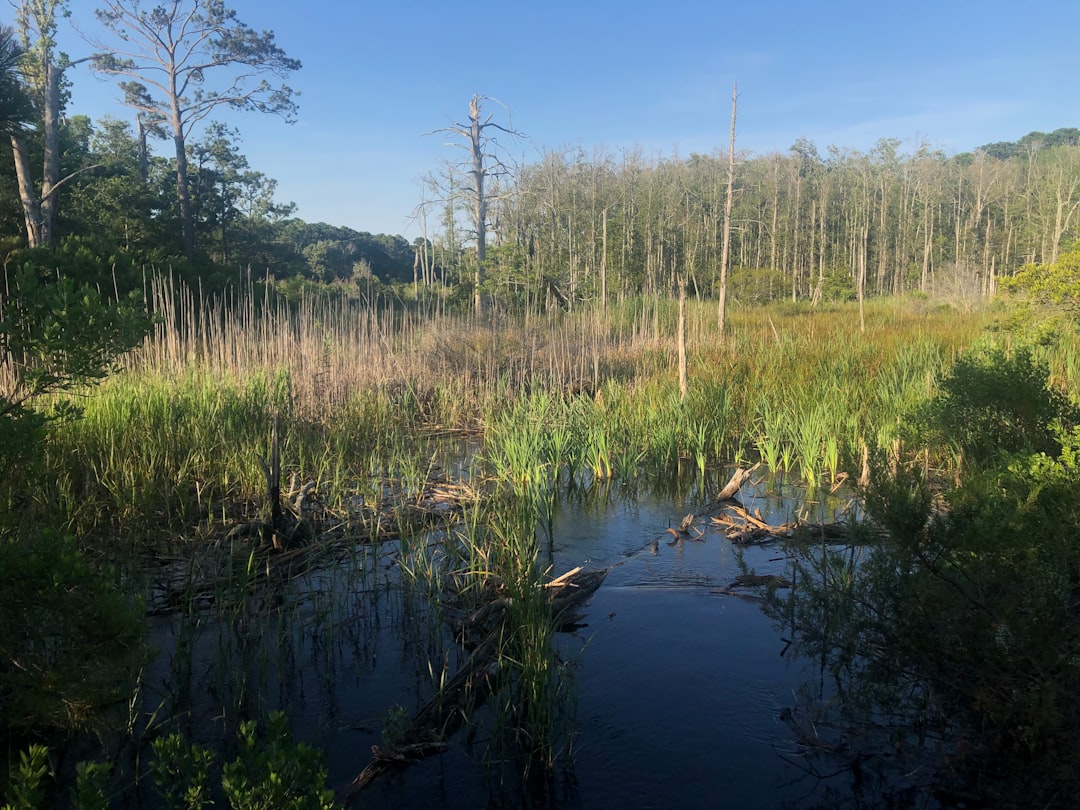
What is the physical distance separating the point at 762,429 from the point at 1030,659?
5227 mm

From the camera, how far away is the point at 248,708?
283cm

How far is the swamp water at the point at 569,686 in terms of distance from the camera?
8.01ft

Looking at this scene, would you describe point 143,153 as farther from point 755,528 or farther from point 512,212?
point 755,528

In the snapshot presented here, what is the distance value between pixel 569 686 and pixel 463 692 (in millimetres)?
424

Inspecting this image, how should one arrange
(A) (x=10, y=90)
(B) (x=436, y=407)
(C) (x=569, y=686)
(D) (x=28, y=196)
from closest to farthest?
(C) (x=569, y=686) → (A) (x=10, y=90) → (B) (x=436, y=407) → (D) (x=28, y=196)

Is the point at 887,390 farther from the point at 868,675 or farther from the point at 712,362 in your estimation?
the point at 868,675

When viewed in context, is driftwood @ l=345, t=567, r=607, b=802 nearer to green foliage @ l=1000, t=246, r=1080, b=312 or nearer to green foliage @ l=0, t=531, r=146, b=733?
green foliage @ l=0, t=531, r=146, b=733

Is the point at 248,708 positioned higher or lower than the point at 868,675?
lower

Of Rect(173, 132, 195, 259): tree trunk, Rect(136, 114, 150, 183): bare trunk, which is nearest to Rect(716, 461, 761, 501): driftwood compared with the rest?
Rect(173, 132, 195, 259): tree trunk

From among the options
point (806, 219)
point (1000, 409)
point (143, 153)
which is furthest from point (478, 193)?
point (806, 219)

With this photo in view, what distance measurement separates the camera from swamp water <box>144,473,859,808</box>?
2441mm

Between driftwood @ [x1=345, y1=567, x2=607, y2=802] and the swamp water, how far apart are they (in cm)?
5

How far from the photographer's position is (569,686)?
9.17ft

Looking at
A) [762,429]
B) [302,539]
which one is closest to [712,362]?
[762,429]
